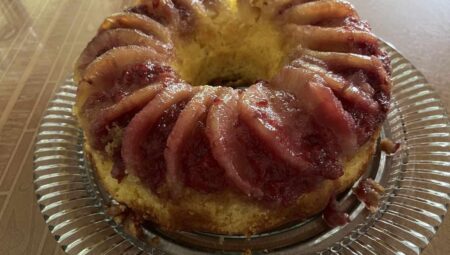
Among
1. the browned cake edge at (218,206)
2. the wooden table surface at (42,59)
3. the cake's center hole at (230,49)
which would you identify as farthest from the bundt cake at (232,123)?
the wooden table surface at (42,59)

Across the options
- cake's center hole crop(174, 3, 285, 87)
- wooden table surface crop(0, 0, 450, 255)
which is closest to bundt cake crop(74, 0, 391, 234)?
cake's center hole crop(174, 3, 285, 87)

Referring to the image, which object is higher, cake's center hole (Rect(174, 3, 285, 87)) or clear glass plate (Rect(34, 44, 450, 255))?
cake's center hole (Rect(174, 3, 285, 87))

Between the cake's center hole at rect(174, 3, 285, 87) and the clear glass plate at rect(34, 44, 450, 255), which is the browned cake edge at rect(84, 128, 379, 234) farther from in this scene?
the cake's center hole at rect(174, 3, 285, 87)

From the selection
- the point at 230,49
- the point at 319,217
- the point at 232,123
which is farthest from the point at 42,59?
the point at 319,217

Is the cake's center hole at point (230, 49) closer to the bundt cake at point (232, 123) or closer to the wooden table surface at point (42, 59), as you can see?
the bundt cake at point (232, 123)

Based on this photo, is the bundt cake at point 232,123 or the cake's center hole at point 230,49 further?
the cake's center hole at point 230,49

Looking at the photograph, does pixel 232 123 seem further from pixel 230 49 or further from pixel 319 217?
pixel 230 49

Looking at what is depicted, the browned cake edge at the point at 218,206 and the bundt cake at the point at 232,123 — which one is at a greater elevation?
the bundt cake at the point at 232,123
